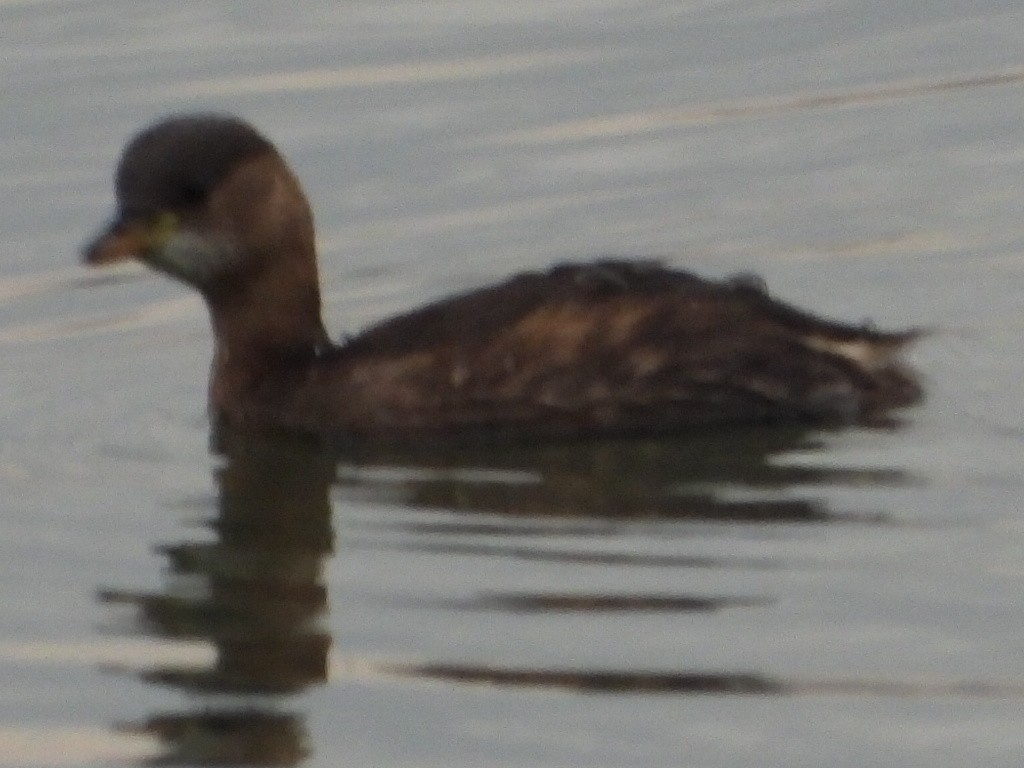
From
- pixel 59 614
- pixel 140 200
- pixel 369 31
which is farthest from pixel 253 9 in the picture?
pixel 59 614

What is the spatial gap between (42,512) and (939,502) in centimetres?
265

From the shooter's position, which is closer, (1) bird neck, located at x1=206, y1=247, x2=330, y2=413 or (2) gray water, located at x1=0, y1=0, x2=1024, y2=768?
(2) gray water, located at x1=0, y1=0, x2=1024, y2=768

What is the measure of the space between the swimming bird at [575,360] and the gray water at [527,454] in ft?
0.49

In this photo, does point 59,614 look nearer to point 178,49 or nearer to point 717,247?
point 717,247

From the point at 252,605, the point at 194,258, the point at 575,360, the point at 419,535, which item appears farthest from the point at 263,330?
the point at 252,605

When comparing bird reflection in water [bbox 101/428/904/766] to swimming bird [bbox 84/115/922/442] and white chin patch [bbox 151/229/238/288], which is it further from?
white chin patch [bbox 151/229/238/288]

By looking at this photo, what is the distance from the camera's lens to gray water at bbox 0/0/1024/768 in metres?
8.98

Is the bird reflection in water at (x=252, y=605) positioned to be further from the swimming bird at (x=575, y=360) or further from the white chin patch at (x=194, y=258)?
the white chin patch at (x=194, y=258)

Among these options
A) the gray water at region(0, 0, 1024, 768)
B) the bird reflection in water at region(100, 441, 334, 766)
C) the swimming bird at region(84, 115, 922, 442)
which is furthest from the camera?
the swimming bird at region(84, 115, 922, 442)

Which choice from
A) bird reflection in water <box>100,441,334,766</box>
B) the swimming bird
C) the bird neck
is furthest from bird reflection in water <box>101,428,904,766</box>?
the bird neck

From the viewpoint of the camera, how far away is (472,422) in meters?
12.0

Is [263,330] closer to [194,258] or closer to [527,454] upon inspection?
[194,258]

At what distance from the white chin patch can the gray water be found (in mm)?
466

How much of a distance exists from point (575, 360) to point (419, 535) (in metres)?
1.46
